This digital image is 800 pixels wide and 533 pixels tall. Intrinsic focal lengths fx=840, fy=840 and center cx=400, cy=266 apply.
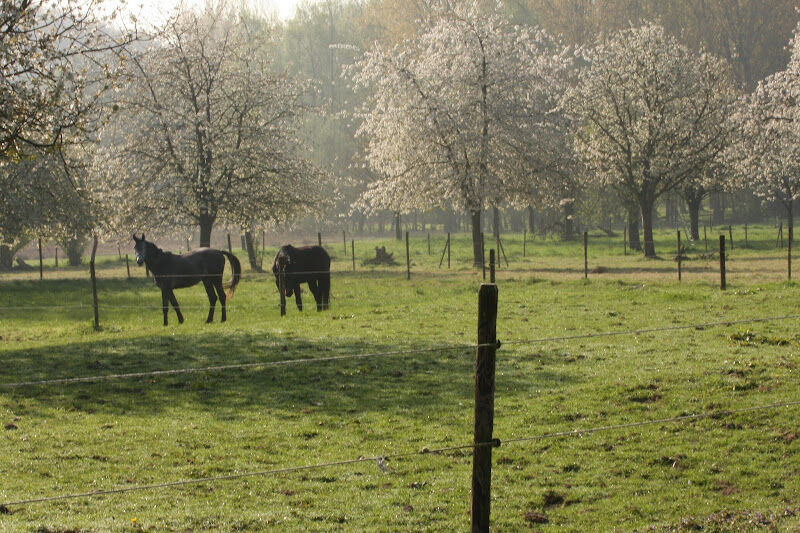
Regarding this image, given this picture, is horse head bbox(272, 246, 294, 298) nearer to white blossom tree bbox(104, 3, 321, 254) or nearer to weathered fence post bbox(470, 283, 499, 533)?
white blossom tree bbox(104, 3, 321, 254)

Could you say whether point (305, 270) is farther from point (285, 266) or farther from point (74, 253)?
point (74, 253)

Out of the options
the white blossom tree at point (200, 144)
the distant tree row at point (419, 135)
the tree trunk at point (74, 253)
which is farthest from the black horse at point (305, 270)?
the tree trunk at point (74, 253)

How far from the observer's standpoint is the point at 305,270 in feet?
76.7

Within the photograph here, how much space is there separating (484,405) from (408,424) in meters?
4.76

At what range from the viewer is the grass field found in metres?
7.08

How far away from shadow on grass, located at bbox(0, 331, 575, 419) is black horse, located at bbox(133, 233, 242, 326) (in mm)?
5789

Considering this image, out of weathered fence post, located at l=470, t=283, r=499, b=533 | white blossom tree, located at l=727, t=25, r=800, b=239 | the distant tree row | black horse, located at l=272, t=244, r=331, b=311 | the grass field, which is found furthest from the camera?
white blossom tree, located at l=727, t=25, r=800, b=239

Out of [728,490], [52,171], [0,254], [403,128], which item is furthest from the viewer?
[0,254]

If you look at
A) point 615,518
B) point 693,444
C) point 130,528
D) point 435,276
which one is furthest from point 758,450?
point 435,276

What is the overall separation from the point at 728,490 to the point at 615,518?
1311 mm

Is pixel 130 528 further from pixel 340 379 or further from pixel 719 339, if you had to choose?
pixel 719 339

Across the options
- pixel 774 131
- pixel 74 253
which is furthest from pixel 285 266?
pixel 74 253

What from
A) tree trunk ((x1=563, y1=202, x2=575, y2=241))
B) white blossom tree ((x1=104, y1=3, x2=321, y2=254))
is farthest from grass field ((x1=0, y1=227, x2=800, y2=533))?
tree trunk ((x1=563, y1=202, x2=575, y2=241))

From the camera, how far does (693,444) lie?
8.67 m
